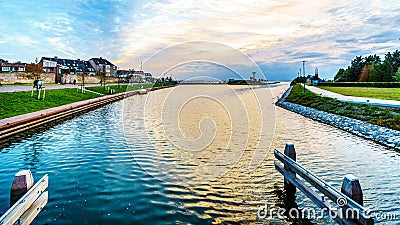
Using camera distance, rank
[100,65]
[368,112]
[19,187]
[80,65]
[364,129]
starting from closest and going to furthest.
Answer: [19,187] < [364,129] < [368,112] < [80,65] < [100,65]

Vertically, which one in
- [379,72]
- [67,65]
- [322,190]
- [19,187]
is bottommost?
[322,190]

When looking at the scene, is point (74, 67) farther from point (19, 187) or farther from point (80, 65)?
point (19, 187)

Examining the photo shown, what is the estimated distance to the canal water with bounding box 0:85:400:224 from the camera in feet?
19.8

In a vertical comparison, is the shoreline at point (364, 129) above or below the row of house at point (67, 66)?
below

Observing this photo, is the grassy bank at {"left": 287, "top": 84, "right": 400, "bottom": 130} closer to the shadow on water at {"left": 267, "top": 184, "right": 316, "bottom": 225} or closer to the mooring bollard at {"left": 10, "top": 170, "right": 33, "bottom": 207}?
the shadow on water at {"left": 267, "top": 184, "right": 316, "bottom": 225}

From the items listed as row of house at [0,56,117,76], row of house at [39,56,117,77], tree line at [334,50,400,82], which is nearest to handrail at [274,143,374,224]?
tree line at [334,50,400,82]

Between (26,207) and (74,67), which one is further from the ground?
(74,67)

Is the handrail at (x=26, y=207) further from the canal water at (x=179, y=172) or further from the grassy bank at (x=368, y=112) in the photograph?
the grassy bank at (x=368, y=112)

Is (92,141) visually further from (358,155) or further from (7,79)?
(7,79)

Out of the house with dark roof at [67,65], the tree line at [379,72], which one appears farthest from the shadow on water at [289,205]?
the house with dark roof at [67,65]

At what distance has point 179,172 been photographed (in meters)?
8.81

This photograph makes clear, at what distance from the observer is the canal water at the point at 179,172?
6039 millimetres

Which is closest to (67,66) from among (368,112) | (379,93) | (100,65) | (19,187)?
(100,65)

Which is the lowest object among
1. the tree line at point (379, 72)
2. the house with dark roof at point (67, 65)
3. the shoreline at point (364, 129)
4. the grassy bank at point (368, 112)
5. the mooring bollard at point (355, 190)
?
the shoreline at point (364, 129)
